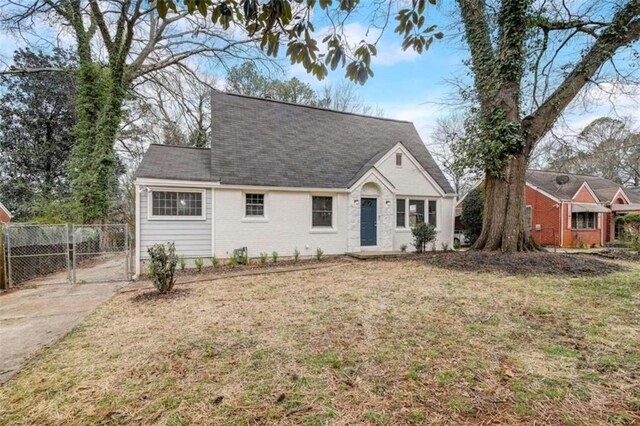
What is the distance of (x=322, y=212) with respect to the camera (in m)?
12.6

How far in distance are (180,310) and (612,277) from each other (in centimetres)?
984

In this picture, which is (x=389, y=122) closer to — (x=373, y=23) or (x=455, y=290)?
(x=455, y=290)

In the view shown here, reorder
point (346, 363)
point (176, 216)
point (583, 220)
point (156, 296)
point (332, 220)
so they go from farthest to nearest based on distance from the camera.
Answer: point (583, 220) → point (332, 220) → point (176, 216) → point (156, 296) → point (346, 363)

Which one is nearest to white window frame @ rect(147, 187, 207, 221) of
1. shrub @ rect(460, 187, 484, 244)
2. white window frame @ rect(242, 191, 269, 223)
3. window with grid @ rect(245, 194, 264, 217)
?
white window frame @ rect(242, 191, 269, 223)

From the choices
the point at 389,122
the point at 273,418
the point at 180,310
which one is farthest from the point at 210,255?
the point at 389,122

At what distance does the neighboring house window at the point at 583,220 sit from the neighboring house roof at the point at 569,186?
147cm

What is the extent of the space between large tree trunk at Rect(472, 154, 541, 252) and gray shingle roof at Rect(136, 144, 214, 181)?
9.77 m

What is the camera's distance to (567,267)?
8.23 meters

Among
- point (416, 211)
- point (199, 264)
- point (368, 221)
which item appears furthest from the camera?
point (416, 211)

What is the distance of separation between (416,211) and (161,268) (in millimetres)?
11259

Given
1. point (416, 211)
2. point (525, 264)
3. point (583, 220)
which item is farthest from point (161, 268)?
point (583, 220)

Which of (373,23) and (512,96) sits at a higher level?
(512,96)

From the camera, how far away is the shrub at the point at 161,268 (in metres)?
6.37

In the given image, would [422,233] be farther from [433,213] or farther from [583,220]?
[583,220]
